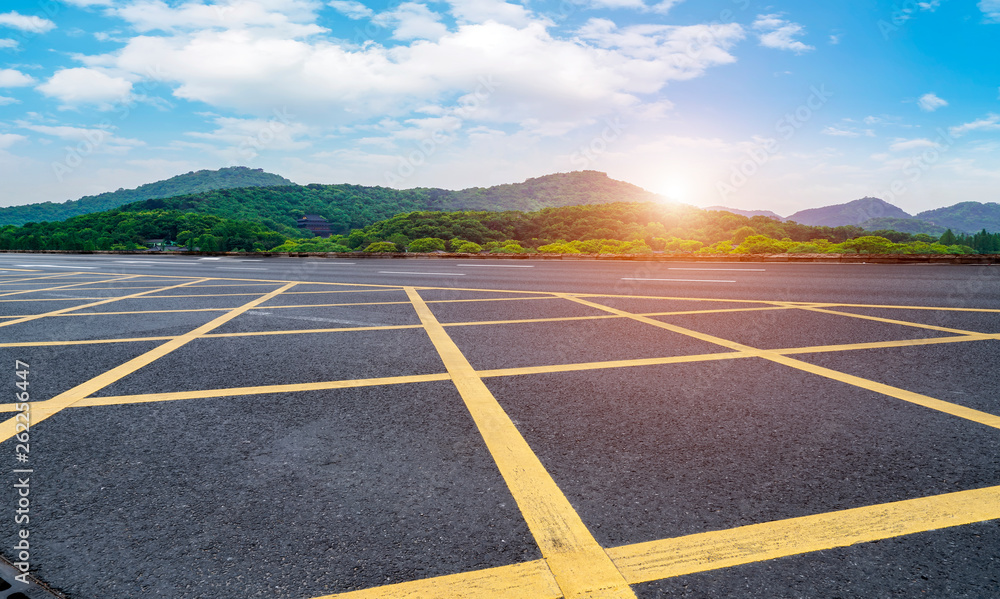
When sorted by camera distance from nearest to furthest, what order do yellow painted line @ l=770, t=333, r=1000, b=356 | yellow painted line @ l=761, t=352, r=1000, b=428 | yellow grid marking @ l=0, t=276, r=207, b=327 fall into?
yellow painted line @ l=761, t=352, r=1000, b=428 → yellow painted line @ l=770, t=333, r=1000, b=356 → yellow grid marking @ l=0, t=276, r=207, b=327

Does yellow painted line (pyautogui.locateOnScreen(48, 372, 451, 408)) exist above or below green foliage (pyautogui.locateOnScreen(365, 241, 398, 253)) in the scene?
below

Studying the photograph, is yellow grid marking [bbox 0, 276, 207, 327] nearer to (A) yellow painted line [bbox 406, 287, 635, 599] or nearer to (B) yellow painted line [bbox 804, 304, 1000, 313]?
(A) yellow painted line [bbox 406, 287, 635, 599]

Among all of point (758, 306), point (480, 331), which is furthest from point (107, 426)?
point (758, 306)

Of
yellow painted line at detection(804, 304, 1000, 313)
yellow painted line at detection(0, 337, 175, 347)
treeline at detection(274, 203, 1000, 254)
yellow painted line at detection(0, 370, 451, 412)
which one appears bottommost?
yellow painted line at detection(0, 370, 451, 412)

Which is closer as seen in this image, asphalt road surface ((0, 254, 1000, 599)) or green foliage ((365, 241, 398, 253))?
asphalt road surface ((0, 254, 1000, 599))

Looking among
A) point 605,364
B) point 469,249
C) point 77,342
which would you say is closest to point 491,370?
point 605,364

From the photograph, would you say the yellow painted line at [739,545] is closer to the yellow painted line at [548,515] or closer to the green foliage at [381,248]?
the yellow painted line at [548,515]

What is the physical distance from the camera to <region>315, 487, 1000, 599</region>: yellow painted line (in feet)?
5.53

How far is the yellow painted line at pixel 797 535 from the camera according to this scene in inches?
70.9

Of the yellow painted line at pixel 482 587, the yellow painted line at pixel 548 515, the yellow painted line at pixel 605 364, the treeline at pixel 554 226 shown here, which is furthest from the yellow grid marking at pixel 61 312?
the treeline at pixel 554 226

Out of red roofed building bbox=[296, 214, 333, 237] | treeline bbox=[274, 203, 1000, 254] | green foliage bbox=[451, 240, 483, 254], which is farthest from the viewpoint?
red roofed building bbox=[296, 214, 333, 237]

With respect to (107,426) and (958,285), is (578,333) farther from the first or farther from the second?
(958,285)

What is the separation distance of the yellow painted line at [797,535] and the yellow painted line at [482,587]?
285mm

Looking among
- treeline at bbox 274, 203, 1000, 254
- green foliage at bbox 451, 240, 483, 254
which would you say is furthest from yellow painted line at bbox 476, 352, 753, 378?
treeline at bbox 274, 203, 1000, 254
